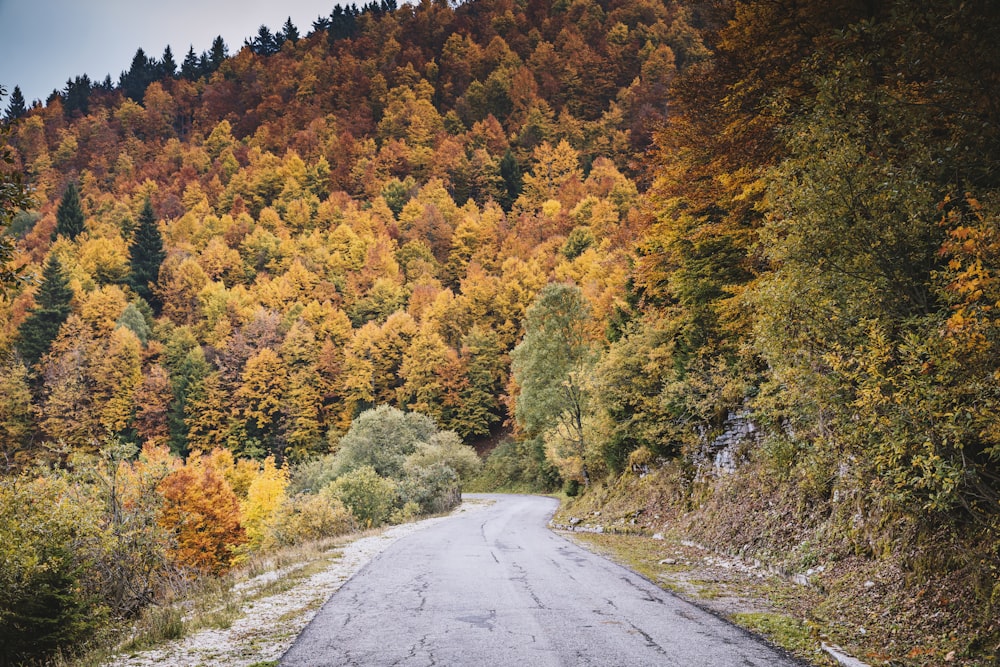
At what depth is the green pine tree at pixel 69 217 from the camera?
316ft

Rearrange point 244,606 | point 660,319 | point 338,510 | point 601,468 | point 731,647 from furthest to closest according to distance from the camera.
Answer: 1. point 601,468
2. point 338,510
3. point 660,319
4. point 244,606
5. point 731,647

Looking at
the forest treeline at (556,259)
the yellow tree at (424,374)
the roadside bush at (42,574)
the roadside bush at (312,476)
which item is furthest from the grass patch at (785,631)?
the yellow tree at (424,374)

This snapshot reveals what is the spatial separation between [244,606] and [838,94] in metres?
11.5

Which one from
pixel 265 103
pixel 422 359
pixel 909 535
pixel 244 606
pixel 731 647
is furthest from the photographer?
pixel 265 103

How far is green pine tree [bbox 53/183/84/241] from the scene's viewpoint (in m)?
96.4

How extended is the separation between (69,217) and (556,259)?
86.9 metres

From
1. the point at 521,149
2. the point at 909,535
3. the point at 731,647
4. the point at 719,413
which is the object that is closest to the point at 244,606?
the point at 731,647

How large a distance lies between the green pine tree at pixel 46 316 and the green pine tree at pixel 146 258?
13.1 meters

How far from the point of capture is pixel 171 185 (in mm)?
124250

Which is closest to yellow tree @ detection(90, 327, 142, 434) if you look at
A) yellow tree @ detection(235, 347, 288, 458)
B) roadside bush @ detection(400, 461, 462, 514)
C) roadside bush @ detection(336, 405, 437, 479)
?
yellow tree @ detection(235, 347, 288, 458)

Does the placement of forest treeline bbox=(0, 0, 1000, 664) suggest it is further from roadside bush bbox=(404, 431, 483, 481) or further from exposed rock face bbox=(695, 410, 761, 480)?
roadside bush bbox=(404, 431, 483, 481)

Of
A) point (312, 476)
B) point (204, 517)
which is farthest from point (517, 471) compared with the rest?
point (204, 517)

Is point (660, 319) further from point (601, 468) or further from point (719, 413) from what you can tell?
point (601, 468)

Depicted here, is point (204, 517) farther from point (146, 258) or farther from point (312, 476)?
point (146, 258)
